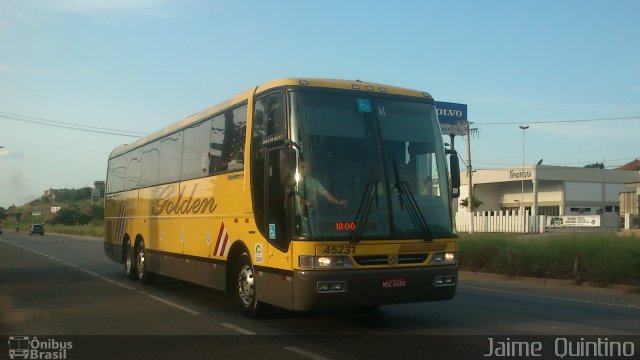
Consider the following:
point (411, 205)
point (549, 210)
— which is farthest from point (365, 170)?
point (549, 210)

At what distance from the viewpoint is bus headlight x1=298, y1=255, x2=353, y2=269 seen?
27.9 ft

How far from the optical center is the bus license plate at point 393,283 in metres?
8.80

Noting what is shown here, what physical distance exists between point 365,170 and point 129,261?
34.9 ft

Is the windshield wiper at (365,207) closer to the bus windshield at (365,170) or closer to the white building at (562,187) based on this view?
the bus windshield at (365,170)

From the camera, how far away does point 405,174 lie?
9188mm

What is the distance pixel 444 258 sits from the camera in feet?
30.6

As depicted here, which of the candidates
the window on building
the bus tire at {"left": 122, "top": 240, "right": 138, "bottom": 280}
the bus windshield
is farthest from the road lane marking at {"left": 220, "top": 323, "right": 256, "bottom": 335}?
the window on building

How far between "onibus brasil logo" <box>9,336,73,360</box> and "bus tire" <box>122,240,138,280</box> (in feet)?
25.8

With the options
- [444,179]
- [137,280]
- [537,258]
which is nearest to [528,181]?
[537,258]

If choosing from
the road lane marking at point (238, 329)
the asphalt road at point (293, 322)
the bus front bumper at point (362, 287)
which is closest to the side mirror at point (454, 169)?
the bus front bumper at point (362, 287)

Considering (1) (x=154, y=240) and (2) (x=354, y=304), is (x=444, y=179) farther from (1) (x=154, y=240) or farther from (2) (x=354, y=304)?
(1) (x=154, y=240)

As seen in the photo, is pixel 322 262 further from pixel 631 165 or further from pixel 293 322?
pixel 631 165

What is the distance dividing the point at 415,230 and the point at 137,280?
1023 centimetres

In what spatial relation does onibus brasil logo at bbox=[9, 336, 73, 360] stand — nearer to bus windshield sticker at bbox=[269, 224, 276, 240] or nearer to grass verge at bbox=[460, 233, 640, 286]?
bus windshield sticker at bbox=[269, 224, 276, 240]
